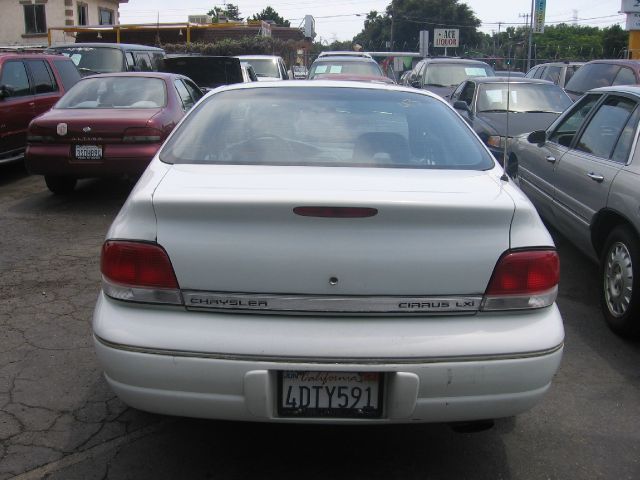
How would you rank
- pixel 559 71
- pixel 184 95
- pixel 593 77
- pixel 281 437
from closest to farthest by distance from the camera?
pixel 281 437, pixel 184 95, pixel 593 77, pixel 559 71

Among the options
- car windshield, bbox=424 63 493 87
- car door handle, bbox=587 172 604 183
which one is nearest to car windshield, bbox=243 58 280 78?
car windshield, bbox=424 63 493 87

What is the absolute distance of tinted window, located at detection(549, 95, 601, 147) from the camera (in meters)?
5.87

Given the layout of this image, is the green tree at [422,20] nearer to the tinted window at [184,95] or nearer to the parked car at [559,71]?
the parked car at [559,71]

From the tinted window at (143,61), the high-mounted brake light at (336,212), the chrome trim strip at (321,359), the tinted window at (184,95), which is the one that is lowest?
the chrome trim strip at (321,359)

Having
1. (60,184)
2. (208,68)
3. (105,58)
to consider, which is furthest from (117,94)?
(105,58)

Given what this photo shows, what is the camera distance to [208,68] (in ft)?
46.9

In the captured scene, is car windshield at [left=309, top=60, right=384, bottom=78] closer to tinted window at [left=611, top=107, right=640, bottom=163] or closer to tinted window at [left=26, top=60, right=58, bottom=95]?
tinted window at [left=26, top=60, right=58, bottom=95]

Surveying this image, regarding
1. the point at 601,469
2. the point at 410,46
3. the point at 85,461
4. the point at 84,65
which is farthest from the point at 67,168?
the point at 410,46

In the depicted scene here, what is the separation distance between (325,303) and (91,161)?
224 inches

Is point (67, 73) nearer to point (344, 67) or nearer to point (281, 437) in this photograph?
point (344, 67)

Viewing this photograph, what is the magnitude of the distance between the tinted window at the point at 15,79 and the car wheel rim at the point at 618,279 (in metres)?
7.61

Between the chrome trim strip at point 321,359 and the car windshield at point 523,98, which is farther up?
the car windshield at point 523,98

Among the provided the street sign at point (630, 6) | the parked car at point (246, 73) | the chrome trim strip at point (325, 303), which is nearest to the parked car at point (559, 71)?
the street sign at point (630, 6)

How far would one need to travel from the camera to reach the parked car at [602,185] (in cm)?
444
